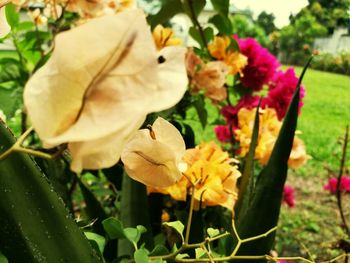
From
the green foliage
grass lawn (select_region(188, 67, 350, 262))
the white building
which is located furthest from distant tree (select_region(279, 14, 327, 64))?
grass lawn (select_region(188, 67, 350, 262))

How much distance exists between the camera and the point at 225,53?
842 mm

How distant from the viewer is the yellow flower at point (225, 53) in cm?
83

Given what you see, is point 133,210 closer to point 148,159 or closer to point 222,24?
point 148,159

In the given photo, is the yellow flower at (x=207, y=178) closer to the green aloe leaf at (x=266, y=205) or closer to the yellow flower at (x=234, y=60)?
the green aloe leaf at (x=266, y=205)

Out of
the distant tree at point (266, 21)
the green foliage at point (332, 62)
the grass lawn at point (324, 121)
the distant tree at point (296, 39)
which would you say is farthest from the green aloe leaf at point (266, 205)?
the distant tree at point (296, 39)

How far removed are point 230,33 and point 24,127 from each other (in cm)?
36

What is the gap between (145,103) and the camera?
0.15 metres

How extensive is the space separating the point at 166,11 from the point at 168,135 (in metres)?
0.52

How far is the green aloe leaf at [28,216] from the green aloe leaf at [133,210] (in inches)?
7.9

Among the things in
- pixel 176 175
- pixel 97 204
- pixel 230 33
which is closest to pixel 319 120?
pixel 230 33

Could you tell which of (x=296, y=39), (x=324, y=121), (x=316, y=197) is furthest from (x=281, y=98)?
(x=296, y=39)

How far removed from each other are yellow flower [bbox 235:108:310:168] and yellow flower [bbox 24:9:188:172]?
55 cm

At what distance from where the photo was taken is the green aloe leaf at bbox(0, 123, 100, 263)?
0.75 feet

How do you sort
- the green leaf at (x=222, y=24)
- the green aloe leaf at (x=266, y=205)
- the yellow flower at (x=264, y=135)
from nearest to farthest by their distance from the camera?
the green aloe leaf at (x=266, y=205) → the yellow flower at (x=264, y=135) → the green leaf at (x=222, y=24)
